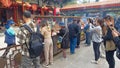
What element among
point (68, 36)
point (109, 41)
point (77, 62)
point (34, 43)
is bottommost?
point (77, 62)

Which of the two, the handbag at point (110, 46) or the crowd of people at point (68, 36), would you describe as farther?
the handbag at point (110, 46)

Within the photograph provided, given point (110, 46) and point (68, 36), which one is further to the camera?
point (68, 36)

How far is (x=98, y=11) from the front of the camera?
22078 millimetres

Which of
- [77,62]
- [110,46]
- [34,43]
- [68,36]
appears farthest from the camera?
[68,36]

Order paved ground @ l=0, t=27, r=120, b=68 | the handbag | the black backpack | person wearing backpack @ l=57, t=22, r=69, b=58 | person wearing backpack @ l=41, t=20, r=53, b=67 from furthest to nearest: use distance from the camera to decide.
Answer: person wearing backpack @ l=57, t=22, r=69, b=58
paved ground @ l=0, t=27, r=120, b=68
person wearing backpack @ l=41, t=20, r=53, b=67
the handbag
the black backpack

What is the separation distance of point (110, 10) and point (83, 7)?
3759mm

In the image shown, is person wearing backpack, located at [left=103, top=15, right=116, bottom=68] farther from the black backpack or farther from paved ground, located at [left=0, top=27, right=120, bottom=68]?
the black backpack

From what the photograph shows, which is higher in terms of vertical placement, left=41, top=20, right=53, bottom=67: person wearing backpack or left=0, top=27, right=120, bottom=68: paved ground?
left=41, top=20, right=53, bottom=67: person wearing backpack

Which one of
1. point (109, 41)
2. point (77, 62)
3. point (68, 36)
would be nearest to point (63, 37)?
point (68, 36)

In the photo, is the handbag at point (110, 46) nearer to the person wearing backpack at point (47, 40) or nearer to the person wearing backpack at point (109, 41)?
the person wearing backpack at point (109, 41)


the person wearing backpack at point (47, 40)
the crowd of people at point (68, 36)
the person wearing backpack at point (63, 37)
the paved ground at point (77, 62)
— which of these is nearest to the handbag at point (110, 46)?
the crowd of people at point (68, 36)

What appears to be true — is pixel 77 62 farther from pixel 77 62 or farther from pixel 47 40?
pixel 47 40

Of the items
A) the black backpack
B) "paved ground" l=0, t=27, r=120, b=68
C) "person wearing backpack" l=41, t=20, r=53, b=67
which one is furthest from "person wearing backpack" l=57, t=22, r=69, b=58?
the black backpack

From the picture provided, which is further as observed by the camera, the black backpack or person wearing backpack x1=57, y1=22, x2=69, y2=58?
person wearing backpack x1=57, y1=22, x2=69, y2=58
